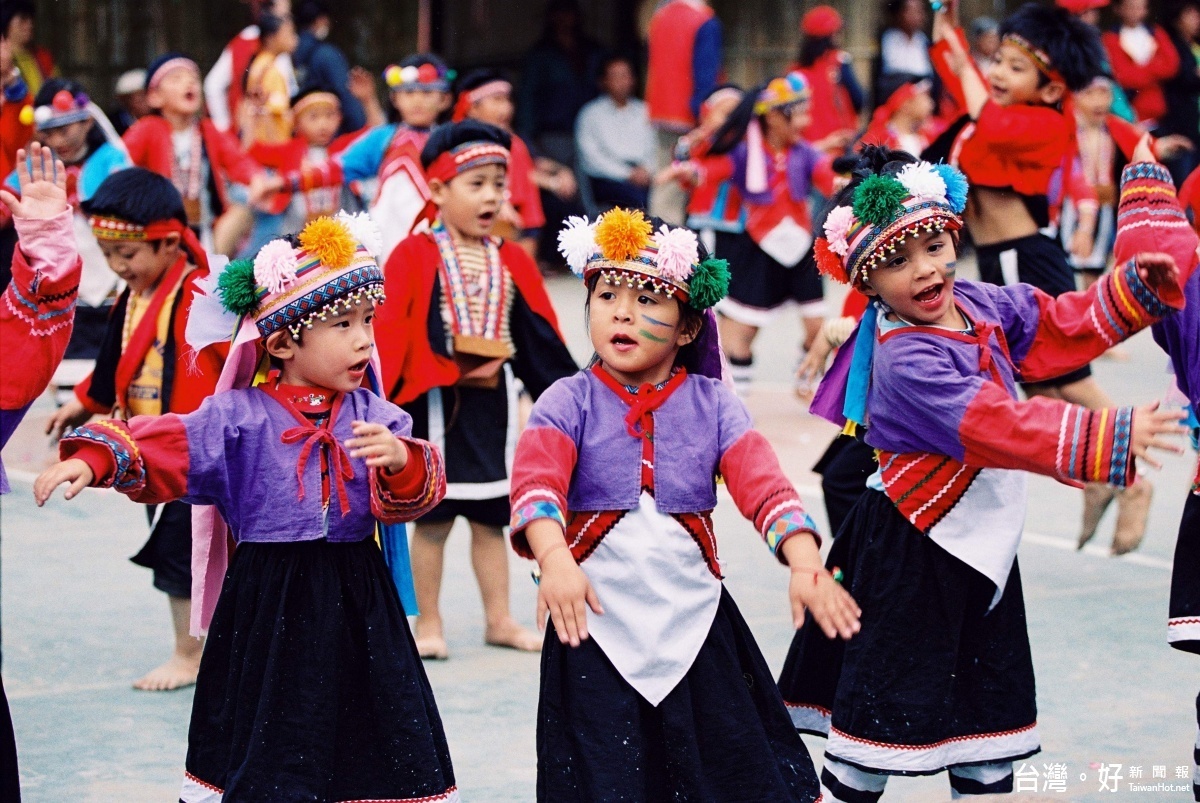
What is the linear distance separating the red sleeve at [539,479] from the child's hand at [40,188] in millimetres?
1071

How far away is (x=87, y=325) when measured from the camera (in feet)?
26.8

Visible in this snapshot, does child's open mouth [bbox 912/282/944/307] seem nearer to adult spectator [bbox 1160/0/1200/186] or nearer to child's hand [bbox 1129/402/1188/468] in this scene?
child's hand [bbox 1129/402/1188/468]

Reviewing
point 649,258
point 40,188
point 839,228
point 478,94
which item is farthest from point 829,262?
point 478,94

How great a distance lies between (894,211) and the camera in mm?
3889

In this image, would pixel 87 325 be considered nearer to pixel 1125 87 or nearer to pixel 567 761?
pixel 567 761

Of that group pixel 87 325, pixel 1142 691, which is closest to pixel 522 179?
pixel 87 325

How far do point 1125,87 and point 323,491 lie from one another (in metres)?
12.0

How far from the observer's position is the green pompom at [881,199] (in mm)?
3875

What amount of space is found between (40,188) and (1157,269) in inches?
93.5

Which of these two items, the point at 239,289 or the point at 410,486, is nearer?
the point at 410,486

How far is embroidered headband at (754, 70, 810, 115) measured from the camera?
945cm

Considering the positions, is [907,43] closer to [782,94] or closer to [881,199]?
[782,94]

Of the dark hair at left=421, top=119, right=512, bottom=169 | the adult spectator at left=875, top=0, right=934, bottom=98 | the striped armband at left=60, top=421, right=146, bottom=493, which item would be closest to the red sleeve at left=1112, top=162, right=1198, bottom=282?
the dark hair at left=421, top=119, right=512, bottom=169

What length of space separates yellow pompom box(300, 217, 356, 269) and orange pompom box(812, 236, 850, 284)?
3.54 feet
